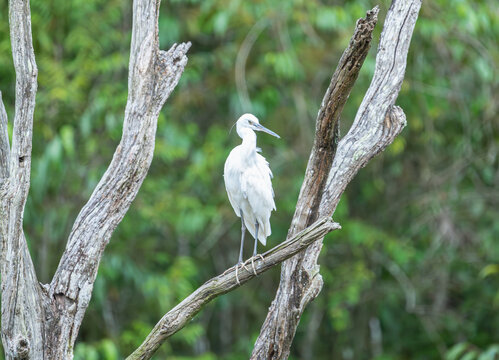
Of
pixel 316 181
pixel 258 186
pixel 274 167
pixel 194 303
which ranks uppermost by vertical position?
pixel 274 167

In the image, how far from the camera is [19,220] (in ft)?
7.62

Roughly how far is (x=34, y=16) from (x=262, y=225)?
8.68ft

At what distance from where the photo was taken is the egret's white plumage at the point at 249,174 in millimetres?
3240

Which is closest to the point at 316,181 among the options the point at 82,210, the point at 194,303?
the point at 194,303

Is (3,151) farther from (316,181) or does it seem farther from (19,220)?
(316,181)

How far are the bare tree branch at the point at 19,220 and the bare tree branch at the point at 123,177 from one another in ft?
0.44

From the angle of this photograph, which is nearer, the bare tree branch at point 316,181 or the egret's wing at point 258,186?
the bare tree branch at point 316,181

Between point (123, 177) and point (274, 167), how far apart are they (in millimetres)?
2966

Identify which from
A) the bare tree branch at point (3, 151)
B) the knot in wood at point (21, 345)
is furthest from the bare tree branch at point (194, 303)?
the bare tree branch at point (3, 151)

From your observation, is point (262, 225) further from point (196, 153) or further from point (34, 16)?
point (34, 16)

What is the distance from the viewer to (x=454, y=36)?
5.43 metres

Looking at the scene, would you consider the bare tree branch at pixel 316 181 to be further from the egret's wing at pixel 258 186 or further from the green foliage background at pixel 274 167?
the green foliage background at pixel 274 167

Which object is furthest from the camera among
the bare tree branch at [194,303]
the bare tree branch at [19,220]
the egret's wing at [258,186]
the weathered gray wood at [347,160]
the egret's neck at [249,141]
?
the egret's wing at [258,186]

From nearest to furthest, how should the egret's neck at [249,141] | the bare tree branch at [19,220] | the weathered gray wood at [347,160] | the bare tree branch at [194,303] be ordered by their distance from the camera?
the bare tree branch at [19,220] → the bare tree branch at [194,303] → the weathered gray wood at [347,160] → the egret's neck at [249,141]
